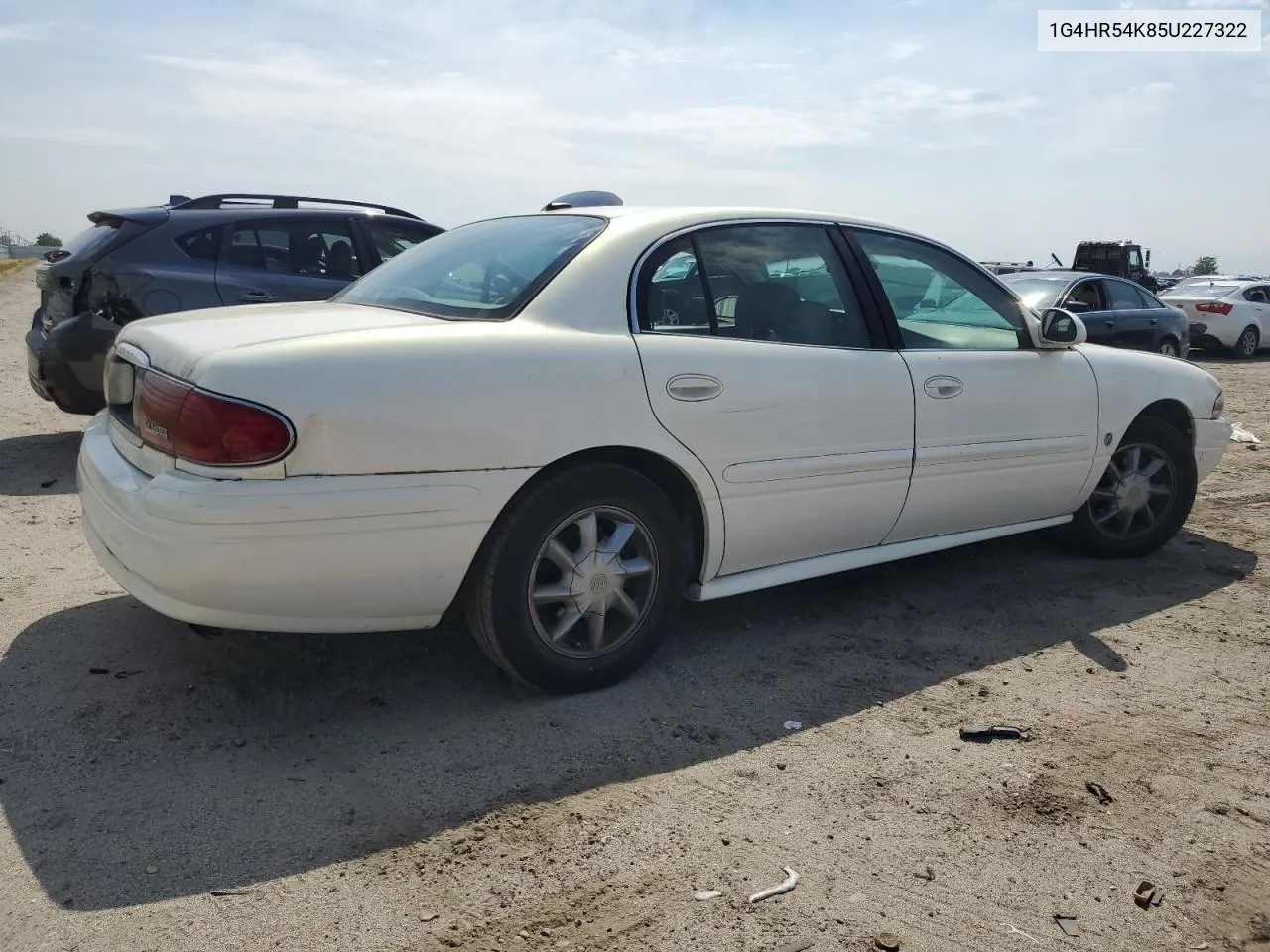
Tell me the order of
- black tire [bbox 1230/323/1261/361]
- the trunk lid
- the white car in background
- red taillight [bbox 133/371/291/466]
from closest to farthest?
1. red taillight [bbox 133/371/291/466]
2. the trunk lid
3. the white car in background
4. black tire [bbox 1230/323/1261/361]

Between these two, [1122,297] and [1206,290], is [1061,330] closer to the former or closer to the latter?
[1122,297]

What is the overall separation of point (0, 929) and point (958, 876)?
2149mm

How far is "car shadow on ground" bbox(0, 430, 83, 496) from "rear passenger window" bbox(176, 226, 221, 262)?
1.49 m

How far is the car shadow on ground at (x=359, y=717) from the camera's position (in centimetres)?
267

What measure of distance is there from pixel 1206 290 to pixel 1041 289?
984 cm

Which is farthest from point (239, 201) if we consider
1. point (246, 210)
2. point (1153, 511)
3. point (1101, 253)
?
point (1101, 253)

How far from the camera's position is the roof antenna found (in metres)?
4.40

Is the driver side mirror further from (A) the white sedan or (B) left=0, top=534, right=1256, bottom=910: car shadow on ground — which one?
(B) left=0, top=534, right=1256, bottom=910: car shadow on ground

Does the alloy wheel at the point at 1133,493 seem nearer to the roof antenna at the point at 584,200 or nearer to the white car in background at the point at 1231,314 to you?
the roof antenna at the point at 584,200

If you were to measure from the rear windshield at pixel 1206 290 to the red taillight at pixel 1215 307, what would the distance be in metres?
0.30

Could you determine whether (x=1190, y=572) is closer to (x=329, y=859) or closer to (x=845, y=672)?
(x=845, y=672)

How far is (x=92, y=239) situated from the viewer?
6637 millimetres

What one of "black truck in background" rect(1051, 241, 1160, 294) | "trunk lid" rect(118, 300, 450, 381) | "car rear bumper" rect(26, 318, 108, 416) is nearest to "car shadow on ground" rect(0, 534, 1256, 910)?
"trunk lid" rect(118, 300, 450, 381)

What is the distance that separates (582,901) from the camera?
246 centimetres
